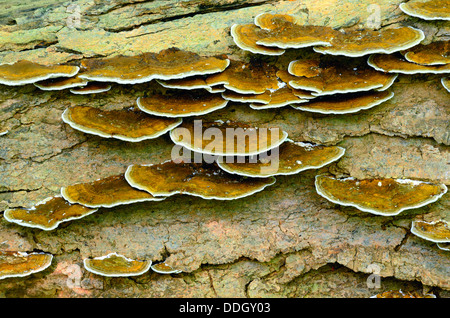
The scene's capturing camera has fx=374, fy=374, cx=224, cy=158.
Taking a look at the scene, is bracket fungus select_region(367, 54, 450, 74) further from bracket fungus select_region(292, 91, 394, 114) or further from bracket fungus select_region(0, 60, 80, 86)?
bracket fungus select_region(0, 60, 80, 86)

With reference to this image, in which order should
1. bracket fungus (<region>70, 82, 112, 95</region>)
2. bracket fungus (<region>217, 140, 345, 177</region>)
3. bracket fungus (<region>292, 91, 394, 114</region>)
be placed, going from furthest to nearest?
bracket fungus (<region>70, 82, 112, 95</region>), bracket fungus (<region>292, 91, 394, 114</region>), bracket fungus (<region>217, 140, 345, 177</region>)

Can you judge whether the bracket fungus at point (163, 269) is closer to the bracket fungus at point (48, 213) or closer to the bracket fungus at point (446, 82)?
the bracket fungus at point (48, 213)

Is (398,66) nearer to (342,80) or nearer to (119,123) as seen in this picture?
(342,80)

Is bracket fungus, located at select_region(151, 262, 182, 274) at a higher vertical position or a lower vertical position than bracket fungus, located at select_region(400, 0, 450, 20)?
A: lower

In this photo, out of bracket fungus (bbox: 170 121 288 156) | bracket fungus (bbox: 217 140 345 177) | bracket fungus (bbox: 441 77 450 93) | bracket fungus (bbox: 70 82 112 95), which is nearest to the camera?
bracket fungus (bbox: 170 121 288 156)

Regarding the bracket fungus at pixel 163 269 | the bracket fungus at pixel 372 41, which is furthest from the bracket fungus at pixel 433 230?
A: the bracket fungus at pixel 163 269

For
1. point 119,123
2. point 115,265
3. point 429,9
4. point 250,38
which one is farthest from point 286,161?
point 429,9

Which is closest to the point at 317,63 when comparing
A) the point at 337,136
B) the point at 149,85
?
the point at 337,136

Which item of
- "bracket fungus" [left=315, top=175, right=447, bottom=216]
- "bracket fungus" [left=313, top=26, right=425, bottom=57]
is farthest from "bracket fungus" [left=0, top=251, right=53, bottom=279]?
"bracket fungus" [left=313, top=26, right=425, bottom=57]
